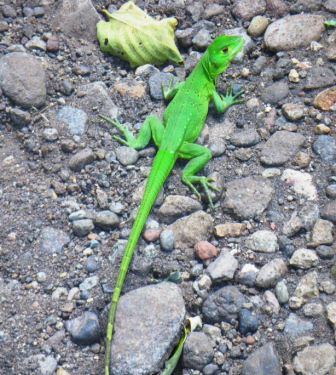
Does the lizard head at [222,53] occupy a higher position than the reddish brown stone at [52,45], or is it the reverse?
the reddish brown stone at [52,45]

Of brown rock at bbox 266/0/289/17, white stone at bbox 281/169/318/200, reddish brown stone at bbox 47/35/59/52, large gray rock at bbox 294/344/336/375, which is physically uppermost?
reddish brown stone at bbox 47/35/59/52

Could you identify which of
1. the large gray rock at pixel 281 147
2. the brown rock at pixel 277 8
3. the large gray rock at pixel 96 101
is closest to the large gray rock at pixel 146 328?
the large gray rock at pixel 281 147

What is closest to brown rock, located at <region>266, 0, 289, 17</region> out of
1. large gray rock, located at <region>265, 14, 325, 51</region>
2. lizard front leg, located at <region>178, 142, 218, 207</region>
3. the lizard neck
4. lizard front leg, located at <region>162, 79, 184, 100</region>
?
large gray rock, located at <region>265, 14, 325, 51</region>

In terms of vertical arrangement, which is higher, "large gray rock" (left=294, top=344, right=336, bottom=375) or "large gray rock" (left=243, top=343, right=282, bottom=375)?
"large gray rock" (left=243, top=343, right=282, bottom=375)

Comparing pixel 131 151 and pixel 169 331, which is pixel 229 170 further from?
pixel 169 331

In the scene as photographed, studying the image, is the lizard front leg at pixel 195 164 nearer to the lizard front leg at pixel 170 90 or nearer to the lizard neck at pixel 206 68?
the lizard front leg at pixel 170 90

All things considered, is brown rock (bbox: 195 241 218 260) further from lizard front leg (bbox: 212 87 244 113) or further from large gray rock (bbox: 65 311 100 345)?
lizard front leg (bbox: 212 87 244 113)

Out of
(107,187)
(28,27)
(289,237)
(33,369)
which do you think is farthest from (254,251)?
(28,27)
